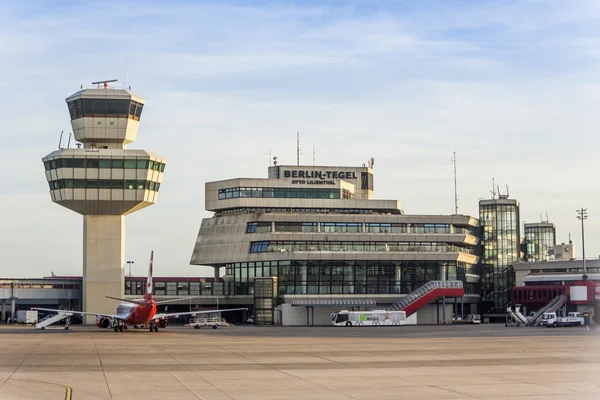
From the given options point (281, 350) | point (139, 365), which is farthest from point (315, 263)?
point (139, 365)

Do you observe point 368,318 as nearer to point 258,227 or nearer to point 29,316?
point 258,227

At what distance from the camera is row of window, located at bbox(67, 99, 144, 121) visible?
441 ft

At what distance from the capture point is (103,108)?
13538 cm

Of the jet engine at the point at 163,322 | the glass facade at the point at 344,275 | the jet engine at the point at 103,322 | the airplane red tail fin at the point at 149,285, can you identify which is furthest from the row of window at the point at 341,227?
the jet engine at the point at 103,322

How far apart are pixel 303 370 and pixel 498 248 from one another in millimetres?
131862

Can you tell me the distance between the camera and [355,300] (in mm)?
152250

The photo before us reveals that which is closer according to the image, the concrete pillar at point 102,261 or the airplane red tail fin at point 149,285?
the airplane red tail fin at point 149,285

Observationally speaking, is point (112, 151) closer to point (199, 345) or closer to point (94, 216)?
point (94, 216)

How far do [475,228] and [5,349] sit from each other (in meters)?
121

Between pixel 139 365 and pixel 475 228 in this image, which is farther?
pixel 475 228

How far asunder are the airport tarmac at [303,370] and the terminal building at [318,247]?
223 ft

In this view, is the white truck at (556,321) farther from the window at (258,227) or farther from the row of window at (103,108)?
the row of window at (103,108)

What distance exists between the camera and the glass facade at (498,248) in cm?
17662

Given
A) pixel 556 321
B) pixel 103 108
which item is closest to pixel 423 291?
pixel 556 321
